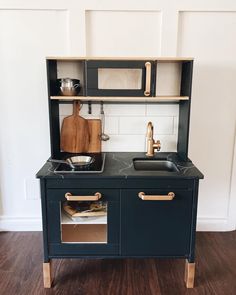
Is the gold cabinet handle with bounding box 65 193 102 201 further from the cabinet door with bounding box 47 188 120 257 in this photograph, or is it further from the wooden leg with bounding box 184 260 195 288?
the wooden leg with bounding box 184 260 195 288

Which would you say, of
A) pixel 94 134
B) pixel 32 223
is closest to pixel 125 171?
pixel 94 134

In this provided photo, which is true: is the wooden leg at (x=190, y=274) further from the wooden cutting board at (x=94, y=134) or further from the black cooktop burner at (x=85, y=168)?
the wooden cutting board at (x=94, y=134)

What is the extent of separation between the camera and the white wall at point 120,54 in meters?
1.99

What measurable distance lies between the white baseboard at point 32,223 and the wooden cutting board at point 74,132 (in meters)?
0.77

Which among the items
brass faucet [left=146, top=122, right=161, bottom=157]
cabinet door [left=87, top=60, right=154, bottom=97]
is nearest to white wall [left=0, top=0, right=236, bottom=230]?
brass faucet [left=146, top=122, right=161, bottom=157]

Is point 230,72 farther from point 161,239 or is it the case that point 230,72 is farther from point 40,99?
point 40,99

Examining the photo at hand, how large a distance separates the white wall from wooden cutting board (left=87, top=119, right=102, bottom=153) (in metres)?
0.08

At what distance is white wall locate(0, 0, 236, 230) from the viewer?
78.5 inches

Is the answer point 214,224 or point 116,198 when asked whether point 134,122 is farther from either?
point 214,224

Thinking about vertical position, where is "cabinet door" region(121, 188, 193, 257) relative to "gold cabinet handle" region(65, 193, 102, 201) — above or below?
below

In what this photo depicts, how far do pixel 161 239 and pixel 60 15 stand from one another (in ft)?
5.92

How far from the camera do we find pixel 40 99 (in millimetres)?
2133

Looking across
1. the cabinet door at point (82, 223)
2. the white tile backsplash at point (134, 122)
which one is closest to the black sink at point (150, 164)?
the white tile backsplash at point (134, 122)

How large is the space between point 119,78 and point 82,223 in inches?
41.3
